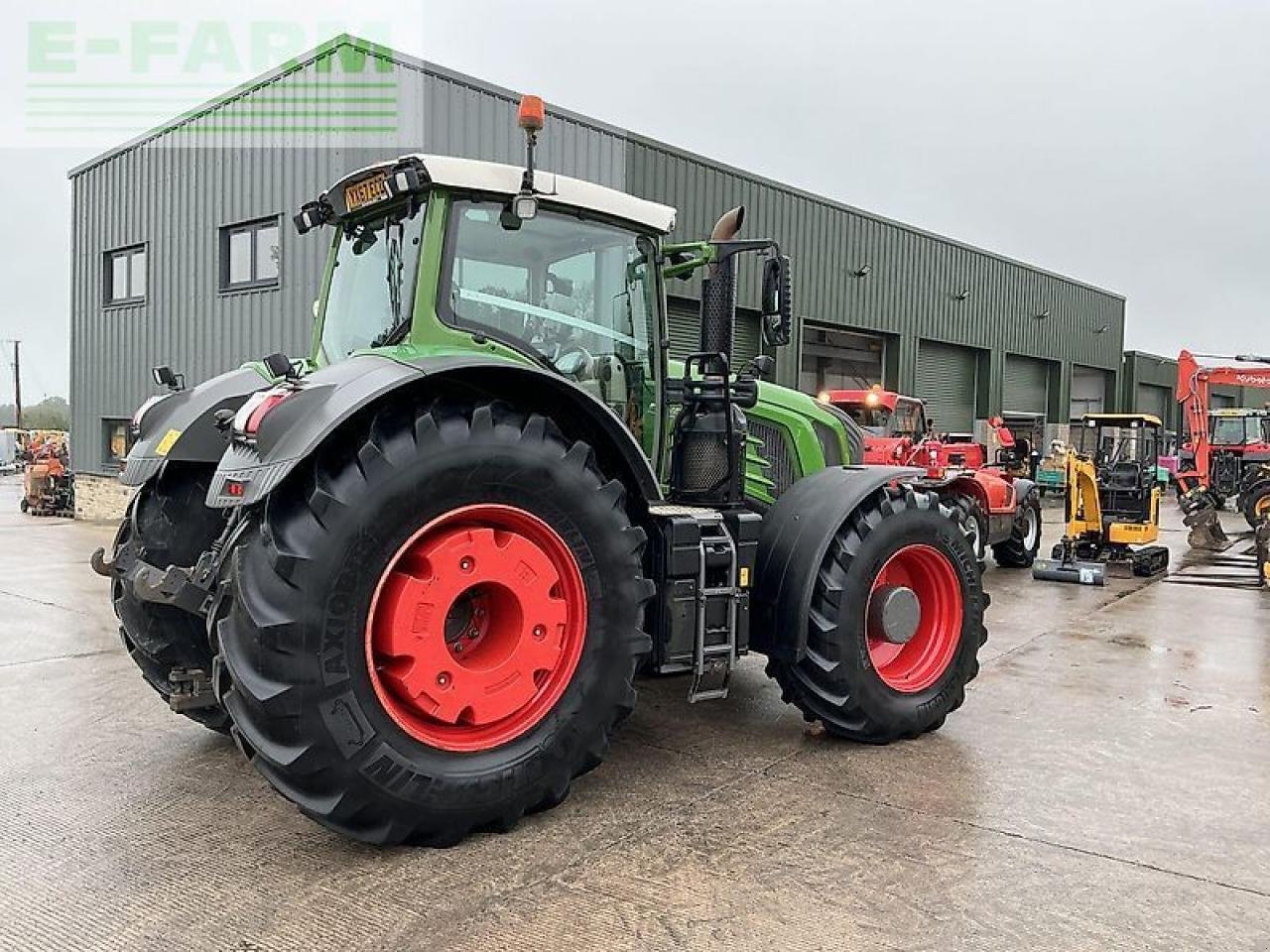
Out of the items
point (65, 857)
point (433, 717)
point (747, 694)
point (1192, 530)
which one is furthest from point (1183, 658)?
point (1192, 530)

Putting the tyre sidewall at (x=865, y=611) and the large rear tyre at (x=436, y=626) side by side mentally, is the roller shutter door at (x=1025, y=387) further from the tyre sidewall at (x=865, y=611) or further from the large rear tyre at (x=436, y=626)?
the large rear tyre at (x=436, y=626)

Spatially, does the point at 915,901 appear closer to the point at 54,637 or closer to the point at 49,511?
the point at 54,637

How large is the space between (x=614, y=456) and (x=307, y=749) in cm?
152

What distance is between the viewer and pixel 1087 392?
31.4m

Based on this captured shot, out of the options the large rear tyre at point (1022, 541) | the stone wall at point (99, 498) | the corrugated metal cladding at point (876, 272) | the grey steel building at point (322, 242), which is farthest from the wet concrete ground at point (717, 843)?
the stone wall at point (99, 498)

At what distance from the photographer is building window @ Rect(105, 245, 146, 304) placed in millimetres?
15211

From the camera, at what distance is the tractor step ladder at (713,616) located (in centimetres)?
384

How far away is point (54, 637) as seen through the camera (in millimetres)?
6590

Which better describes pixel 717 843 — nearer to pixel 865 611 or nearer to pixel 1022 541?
pixel 865 611

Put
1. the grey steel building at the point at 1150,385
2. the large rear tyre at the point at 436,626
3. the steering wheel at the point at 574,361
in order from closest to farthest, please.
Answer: the large rear tyre at the point at 436,626
the steering wheel at the point at 574,361
the grey steel building at the point at 1150,385

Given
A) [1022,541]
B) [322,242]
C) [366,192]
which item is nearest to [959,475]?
[1022,541]

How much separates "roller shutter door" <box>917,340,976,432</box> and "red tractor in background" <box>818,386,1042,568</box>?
534 cm

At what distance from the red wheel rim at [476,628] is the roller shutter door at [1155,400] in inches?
1464

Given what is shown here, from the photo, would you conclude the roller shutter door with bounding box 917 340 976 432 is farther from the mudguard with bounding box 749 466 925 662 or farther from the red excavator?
the mudguard with bounding box 749 466 925 662
